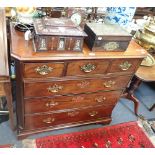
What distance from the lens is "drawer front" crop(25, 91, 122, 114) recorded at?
1.57 meters

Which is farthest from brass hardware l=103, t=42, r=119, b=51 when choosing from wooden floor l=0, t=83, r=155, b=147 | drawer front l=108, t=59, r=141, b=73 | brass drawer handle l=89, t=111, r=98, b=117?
wooden floor l=0, t=83, r=155, b=147

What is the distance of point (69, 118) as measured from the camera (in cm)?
189

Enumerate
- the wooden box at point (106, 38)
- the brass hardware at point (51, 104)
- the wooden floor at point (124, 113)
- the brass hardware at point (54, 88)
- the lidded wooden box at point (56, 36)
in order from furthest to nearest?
the wooden floor at point (124, 113) → the brass hardware at point (51, 104) → the brass hardware at point (54, 88) → the wooden box at point (106, 38) → the lidded wooden box at point (56, 36)

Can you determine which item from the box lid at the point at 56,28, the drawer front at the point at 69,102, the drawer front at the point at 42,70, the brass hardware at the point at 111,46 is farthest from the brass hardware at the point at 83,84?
the box lid at the point at 56,28

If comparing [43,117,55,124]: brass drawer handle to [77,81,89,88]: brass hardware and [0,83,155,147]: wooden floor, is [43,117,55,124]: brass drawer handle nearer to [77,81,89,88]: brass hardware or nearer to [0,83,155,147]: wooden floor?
[0,83,155,147]: wooden floor

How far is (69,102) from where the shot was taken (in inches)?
66.4

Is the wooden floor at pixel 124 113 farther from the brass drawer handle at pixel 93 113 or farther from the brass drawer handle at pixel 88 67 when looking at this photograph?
the brass drawer handle at pixel 88 67

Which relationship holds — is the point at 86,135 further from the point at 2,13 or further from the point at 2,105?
Answer: the point at 2,13

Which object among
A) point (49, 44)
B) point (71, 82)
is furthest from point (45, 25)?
point (71, 82)

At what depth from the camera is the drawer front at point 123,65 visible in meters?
1.49

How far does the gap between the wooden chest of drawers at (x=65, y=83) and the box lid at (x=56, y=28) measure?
144 millimetres

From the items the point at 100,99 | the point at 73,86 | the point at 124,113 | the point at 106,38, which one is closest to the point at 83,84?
the point at 73,86

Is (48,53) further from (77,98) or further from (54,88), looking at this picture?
(77,98)

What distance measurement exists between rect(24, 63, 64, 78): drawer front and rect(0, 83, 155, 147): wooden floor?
86cm
